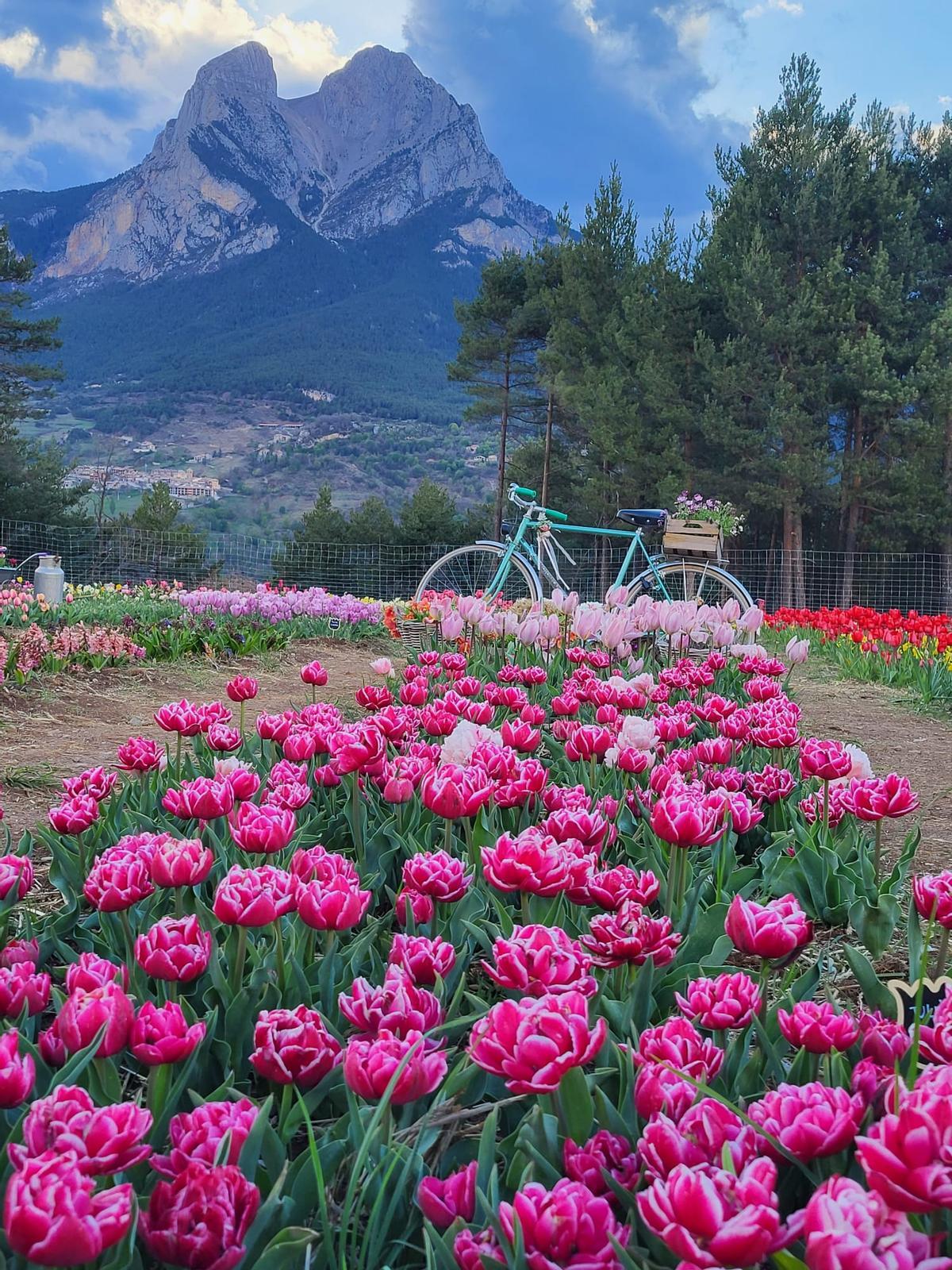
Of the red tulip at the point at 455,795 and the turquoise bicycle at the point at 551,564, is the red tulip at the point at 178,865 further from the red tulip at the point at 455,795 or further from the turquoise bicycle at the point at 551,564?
→ the turquoise bicycle at the point at 551,564

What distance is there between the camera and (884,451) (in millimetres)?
17578

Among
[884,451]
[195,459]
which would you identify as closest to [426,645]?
[884,451]

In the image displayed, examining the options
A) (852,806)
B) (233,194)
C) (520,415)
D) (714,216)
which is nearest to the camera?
(852,806)

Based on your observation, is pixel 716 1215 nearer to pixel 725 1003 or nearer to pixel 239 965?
pixel 725 1003

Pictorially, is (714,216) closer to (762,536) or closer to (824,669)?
(762,536)

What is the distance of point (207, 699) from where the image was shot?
438 centimetres

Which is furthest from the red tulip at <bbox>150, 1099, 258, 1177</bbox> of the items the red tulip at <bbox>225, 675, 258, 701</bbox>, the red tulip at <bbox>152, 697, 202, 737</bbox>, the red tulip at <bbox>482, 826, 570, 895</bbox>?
the red tulip at <bbox>225, 675, 258, 701</bbox>

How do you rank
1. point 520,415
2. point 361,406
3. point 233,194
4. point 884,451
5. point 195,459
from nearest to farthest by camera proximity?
point 884,451 < point 520,415 < point 195,459 < point 361,406 < point 233,194

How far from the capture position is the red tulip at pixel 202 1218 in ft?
1.94

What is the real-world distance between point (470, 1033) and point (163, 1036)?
14.2 inches

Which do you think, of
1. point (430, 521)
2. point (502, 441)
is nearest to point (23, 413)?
point (430, 521)

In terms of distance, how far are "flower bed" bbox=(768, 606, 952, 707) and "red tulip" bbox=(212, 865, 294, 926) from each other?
4335 mm

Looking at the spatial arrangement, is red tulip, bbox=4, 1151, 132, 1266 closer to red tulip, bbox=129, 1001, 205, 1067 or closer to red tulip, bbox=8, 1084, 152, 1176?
red tulip, bbox=8, 1084, 152, 1176

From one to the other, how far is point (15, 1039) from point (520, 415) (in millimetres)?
27147
